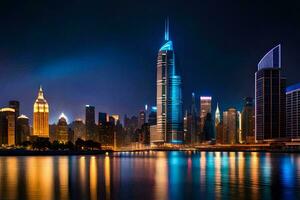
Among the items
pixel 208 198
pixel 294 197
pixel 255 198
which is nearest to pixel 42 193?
pixel 208 198

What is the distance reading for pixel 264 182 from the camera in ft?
172

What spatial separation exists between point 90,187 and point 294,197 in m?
19.5

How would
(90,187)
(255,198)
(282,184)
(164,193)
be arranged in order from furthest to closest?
(282,184), (90,187), (164,193), (255,198)

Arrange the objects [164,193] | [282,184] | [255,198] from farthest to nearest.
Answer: [282,184] → [164,193] → [255,198]

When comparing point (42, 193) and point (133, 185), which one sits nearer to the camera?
point (42, 193)

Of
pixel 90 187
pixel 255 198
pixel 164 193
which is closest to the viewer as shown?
pixel 255 198

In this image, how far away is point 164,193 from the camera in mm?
42781

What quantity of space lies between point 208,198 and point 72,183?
1848cm

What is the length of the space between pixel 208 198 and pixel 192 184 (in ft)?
39.9

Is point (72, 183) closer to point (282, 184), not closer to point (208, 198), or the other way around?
point (208, 198)

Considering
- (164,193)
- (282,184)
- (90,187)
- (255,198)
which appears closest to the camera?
(255,198)

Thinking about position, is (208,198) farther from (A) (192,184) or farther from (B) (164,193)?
(A) (192,184)

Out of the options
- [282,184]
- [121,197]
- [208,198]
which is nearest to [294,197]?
[208,198]

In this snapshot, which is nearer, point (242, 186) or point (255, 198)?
point (255, 198)
